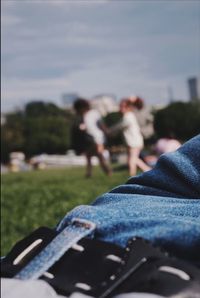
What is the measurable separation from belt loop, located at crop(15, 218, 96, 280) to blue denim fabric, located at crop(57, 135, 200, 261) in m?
0.02

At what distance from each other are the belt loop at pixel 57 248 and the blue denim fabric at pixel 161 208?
0.02 m

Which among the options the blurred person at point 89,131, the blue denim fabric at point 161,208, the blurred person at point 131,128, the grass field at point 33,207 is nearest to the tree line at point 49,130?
the blurred person at point 89,131

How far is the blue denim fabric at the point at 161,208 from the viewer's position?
74 cm

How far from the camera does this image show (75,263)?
2.40 ft

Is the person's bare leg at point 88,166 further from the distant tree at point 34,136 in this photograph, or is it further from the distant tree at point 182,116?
the distant tree at point 34,136

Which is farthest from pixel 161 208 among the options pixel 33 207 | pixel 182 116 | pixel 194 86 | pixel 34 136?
pixel 194 86

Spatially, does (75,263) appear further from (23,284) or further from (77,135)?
(77,135)

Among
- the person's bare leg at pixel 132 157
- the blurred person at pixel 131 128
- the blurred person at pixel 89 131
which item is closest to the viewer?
the person's bare leg at pixel 132 157

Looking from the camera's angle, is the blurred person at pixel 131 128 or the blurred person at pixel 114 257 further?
the blurred person at pixel 131 128

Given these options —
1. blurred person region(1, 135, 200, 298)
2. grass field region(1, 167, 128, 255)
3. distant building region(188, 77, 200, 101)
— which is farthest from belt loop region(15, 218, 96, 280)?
distant building region(188, 77, 200, 101)

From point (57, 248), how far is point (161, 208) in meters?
0.20

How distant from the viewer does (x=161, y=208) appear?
0.89 metres

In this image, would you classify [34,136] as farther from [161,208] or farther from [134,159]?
[161,208]

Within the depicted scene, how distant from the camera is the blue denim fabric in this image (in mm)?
736
